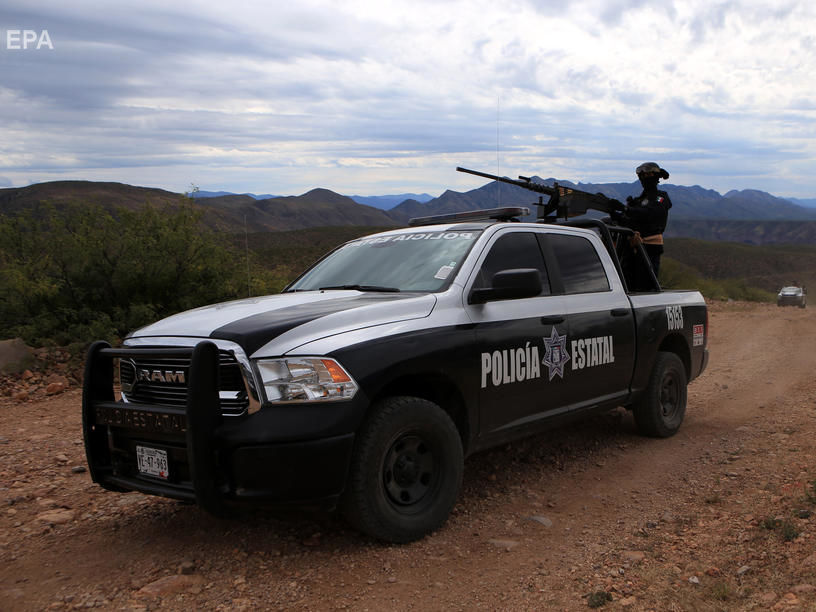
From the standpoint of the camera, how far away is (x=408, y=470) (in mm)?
3863

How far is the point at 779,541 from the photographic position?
3.65 m

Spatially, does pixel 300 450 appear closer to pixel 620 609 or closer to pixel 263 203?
pixel 620 609

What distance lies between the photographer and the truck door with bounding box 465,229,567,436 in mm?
4297

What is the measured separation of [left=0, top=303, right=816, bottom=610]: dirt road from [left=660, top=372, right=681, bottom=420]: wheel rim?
43 cm

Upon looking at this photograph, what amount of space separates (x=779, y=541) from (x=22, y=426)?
20.7 ft

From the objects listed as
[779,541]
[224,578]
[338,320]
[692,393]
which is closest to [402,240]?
[338,320]

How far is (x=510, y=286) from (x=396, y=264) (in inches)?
38.2

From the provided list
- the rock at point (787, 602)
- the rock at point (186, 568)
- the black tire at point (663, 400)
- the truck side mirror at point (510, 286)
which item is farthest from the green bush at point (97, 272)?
the rock at point (787, 602)

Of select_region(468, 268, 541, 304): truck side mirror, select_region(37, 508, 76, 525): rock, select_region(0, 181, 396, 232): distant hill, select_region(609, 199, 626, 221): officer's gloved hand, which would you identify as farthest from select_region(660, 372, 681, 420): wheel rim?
select_region(0, 181, 396, 232): distant hill

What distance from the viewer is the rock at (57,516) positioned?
4.28m

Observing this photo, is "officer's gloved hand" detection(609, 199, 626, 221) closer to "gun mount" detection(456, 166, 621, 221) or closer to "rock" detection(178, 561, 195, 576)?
"gun mount" detection(456, 166, 621, 221)

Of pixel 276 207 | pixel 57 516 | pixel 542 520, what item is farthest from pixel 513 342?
pixel 276 207

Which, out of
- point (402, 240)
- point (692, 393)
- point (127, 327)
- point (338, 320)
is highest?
point (402, 240)

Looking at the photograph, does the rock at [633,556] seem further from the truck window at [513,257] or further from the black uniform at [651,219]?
the black uniform at [651,219]
